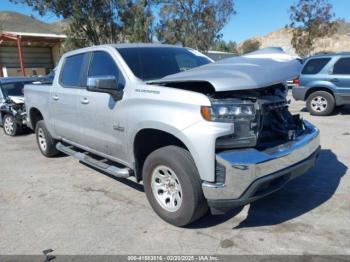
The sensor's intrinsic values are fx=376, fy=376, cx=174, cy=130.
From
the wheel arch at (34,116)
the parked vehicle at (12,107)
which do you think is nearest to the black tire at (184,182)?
the wheel arch at (34,116)

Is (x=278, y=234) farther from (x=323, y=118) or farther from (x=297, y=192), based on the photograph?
(x=323, y=118)

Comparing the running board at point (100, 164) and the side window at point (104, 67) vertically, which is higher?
the side window at point (104, 67)

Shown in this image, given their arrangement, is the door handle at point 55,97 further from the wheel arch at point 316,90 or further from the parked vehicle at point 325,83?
the wheel arch at point 316,90

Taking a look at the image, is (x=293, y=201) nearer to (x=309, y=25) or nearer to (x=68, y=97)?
(x=68, y=97)

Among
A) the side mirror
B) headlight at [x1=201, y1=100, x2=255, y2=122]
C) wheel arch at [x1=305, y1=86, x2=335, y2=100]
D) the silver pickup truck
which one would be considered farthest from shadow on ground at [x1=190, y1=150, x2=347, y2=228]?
wheel arch at [x1=305, y1=86, x2=335, y2=100]

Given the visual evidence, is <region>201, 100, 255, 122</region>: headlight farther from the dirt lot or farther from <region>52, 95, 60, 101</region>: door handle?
<region>52, 95, 60, 101</region>: door handle

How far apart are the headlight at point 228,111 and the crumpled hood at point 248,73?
149mm

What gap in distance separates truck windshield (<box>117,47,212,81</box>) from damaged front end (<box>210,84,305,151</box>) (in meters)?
1.31

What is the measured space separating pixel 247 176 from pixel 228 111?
615 millimetres

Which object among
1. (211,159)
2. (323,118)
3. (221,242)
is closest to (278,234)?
(221,242)

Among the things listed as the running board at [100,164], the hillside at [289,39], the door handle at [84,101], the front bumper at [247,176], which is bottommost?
the running board at [100,164]

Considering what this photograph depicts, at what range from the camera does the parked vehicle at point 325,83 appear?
398 inches

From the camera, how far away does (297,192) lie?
4.75 meters

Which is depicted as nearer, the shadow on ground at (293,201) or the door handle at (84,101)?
the shadow on ground at (293,201)
